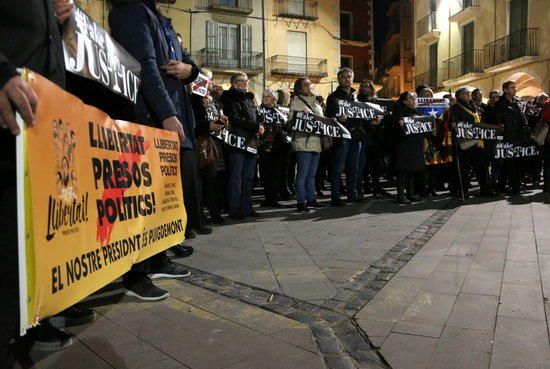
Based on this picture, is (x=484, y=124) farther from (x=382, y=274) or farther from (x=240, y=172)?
(x=382, y=274)

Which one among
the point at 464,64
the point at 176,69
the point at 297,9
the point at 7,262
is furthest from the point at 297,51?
the point at 7,262

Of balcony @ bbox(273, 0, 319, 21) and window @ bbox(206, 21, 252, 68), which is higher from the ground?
balcony @ bbox(273, 0, 319, 21)

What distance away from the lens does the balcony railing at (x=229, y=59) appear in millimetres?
30750

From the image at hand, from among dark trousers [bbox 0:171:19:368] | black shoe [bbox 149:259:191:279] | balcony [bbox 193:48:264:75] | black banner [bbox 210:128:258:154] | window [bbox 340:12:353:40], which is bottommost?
black shoe [bbox 149:259:191:279]

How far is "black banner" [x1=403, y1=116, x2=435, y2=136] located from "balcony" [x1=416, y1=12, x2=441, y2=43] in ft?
82.6

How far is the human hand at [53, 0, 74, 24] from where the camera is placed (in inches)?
89.3

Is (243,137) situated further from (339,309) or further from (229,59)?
(229,59)

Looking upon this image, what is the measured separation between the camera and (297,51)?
34000 millimetres

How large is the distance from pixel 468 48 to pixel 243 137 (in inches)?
1010

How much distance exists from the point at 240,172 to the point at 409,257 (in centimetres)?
313

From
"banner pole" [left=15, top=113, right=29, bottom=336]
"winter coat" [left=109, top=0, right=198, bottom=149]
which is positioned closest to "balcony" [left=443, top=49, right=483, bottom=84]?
"winter coat" [left=109, top=0, right=198, bottom=149]

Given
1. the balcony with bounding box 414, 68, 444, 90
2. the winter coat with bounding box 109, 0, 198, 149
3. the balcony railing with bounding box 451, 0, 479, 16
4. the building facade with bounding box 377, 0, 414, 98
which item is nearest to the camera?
the winter coat with bounding box 109, 0, 198, 149

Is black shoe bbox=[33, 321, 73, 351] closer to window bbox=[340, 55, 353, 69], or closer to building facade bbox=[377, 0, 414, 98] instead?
window bbox=[340, 55, 353, 69]

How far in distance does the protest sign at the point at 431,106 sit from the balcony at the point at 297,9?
971 inches
